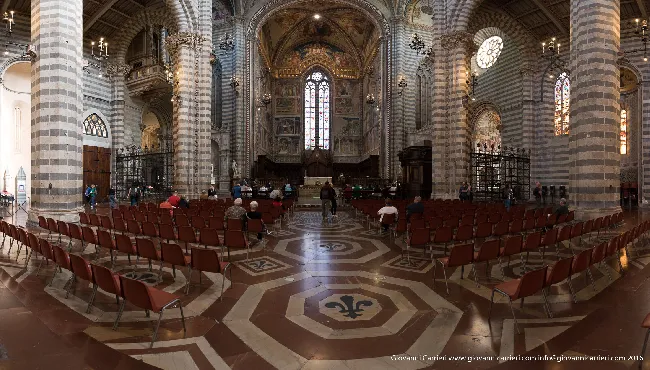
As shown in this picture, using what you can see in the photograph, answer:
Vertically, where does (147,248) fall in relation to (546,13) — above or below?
below

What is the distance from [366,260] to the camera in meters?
8.16

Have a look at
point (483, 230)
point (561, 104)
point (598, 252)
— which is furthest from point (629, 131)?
point (598, 252)

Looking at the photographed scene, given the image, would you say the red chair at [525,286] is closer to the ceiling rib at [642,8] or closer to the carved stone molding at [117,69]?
the ceiling rib at [642,8]

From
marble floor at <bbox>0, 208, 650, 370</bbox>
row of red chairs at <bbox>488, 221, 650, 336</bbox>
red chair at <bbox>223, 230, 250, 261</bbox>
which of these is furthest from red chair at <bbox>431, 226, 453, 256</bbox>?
red chair at <bbox>223, 230, 250, 261</bbox>

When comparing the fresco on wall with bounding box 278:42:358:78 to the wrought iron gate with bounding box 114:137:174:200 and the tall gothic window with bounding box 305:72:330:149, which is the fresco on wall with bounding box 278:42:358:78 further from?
the wrought iron gate with bounding box 114:137:174:200

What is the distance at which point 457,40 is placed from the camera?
18.6m

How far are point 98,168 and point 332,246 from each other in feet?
77.6

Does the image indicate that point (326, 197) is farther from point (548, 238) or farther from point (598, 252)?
point (598, 252)

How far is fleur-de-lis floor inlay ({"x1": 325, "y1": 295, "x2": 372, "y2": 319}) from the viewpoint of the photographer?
488 cm

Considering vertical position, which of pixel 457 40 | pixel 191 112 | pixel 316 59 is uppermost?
pixel 316 59

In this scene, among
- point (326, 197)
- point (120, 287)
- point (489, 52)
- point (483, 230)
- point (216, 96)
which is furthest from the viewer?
point (216, 96)

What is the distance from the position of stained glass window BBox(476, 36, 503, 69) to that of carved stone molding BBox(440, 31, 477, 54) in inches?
493

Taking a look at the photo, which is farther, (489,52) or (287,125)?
(287,125)

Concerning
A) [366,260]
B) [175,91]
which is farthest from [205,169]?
[366,260]
